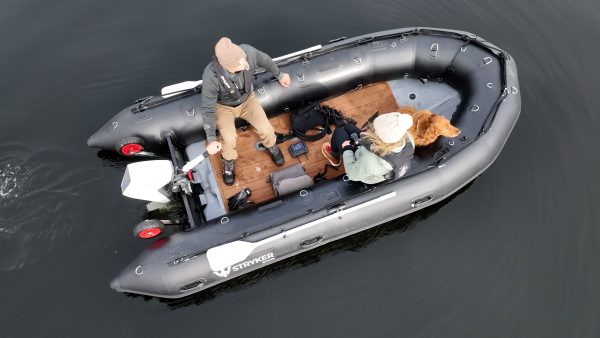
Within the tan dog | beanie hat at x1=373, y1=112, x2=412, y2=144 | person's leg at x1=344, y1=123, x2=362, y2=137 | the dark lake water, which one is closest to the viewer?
beanie hat at x1=373, y1=112, x2=412, y2=144

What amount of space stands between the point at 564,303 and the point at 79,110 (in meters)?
6.73

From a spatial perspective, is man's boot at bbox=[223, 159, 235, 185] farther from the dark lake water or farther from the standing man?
the dark lake water

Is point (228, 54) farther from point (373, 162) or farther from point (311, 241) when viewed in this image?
point (311, 241)

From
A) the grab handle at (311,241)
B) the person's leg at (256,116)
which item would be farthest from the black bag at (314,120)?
the grab handle at (311,241)

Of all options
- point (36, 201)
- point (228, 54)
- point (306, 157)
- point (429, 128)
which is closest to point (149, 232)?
point (36, 201)

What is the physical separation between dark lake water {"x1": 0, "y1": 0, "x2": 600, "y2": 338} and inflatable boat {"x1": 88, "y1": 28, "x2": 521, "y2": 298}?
1.85 ft

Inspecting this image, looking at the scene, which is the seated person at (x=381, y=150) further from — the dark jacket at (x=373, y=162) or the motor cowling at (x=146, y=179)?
the motor cowling at (x=146, y=179)

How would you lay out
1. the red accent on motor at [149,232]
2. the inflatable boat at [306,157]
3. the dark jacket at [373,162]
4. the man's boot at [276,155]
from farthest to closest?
1. the man's boot at [276,155]
2. the red accent on motor at [149,232]
3. the inflatable boat at [306,157]
4. the dark jacket at [373,162]

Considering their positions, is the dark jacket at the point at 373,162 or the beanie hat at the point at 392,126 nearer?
the beanie hat at the point at 392,126

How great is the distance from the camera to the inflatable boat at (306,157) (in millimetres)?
4367

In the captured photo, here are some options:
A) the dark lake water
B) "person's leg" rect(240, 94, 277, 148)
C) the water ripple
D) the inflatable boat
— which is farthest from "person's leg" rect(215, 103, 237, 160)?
the water ripple

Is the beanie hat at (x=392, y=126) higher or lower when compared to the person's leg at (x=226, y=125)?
lower

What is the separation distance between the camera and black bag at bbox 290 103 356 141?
530 cm

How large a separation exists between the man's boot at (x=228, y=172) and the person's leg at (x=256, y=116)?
0.48 meters
